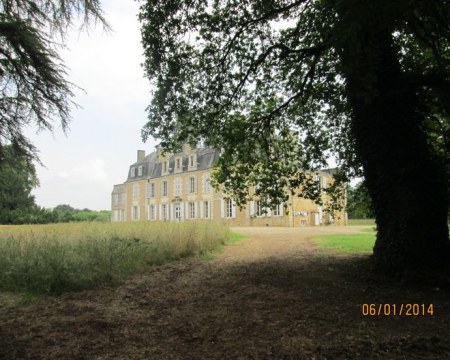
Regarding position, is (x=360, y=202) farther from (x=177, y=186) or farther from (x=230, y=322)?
(x=177, y=186)

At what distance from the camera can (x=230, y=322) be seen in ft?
12.0

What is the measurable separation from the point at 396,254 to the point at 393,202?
0.88 m

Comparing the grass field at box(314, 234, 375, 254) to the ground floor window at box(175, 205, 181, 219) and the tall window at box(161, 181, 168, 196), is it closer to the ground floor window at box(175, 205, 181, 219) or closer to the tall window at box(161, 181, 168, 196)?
the ground floor window at box(175, 205, 181, 219)

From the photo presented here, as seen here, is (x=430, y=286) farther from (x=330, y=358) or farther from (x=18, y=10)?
(x=18, y=10)

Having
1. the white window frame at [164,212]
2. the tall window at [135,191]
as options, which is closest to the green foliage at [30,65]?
→ the white window frame at [164,212]

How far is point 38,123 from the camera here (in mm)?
5727

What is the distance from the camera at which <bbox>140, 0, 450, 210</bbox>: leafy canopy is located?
18.7 ft

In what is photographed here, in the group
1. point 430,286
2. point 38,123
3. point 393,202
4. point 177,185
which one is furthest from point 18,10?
point 177,185

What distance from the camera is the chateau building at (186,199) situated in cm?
2944

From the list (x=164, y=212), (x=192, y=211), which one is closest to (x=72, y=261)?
(x=192, y=211)

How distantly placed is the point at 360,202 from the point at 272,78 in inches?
160

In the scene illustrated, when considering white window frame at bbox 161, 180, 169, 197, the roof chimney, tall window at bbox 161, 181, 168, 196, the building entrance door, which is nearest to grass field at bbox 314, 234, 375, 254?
the building entrance door

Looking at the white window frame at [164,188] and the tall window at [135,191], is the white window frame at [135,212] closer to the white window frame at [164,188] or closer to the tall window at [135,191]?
the tall window at [135,191]
